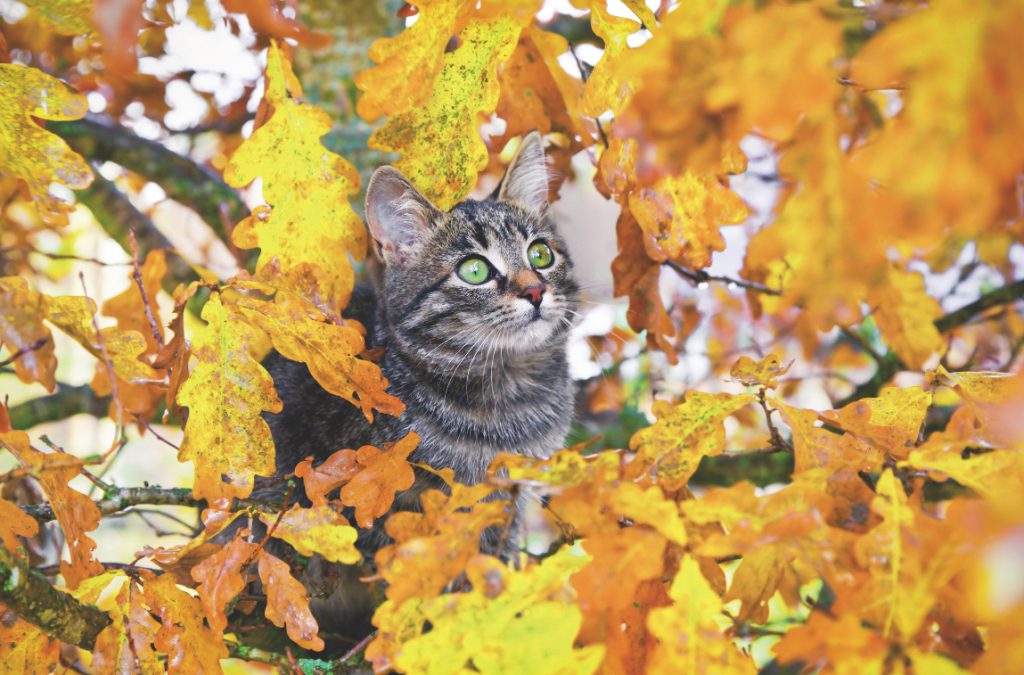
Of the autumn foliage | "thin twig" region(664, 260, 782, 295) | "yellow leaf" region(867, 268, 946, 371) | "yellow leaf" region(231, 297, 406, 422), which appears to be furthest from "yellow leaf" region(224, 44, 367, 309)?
"yellow leaf" region(867, 268, 946, 371)

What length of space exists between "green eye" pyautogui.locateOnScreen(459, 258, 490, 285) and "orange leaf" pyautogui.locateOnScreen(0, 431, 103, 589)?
54.6 inches

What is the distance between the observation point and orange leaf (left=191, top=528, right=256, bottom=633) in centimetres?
124

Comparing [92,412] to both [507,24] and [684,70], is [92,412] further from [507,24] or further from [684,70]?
[684,70]

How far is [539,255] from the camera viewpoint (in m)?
2.46

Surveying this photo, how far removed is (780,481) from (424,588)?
2.34 meters

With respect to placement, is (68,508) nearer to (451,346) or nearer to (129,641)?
(129,641)

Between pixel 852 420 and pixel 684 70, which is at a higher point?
pixel 684 70

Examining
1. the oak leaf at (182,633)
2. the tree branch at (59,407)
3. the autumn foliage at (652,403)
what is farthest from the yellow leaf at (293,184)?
the tree branch at (59,407)

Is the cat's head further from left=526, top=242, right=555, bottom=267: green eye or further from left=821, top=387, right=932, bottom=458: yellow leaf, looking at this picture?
left=821, top=387, right=932, bottom=458: yellow leaf

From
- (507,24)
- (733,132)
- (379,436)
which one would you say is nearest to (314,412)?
(379,436)

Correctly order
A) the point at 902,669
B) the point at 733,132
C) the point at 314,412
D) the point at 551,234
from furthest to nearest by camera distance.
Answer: the point at 551,234 < the point at 314,412 < the point at 902,669 < the point at 733,132

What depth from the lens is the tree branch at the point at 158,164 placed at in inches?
113

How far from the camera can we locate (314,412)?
2312 millimetres

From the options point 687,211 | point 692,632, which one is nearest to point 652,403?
point 687,211
